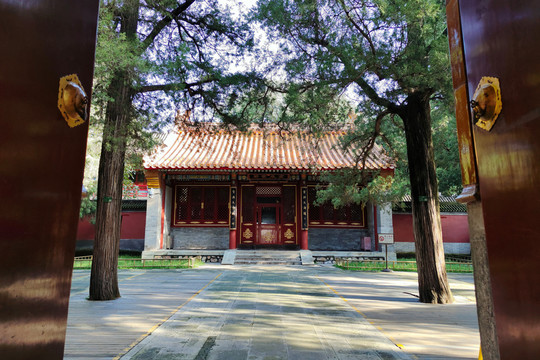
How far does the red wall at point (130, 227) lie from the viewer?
1569 centimetres

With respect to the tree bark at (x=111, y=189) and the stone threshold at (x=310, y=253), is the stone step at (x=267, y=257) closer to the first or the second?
the stone threshold at (x=310, y=253)

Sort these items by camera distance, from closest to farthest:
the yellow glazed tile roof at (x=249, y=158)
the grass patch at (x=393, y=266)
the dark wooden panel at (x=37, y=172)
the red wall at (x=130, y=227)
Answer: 1. the dark wooden panel at (x=37, y=172)
2. the grass patch at (x=393, y=266)
3. the yellow glazed tile roof at (x=249, y=158)
4. the red wall at (x=130, y=227)

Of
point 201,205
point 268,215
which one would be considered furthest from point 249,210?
point 201,205

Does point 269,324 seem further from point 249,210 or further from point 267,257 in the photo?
point 249,210

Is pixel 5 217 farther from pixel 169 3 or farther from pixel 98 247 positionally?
pixel 169 3

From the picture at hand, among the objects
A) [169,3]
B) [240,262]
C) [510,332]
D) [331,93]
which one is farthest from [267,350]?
[240,262]

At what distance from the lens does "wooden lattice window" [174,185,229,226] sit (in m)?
15.0

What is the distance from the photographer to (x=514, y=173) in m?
1.13

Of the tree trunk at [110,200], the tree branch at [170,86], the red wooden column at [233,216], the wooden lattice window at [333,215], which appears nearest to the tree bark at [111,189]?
the tree trunk at [110,200]

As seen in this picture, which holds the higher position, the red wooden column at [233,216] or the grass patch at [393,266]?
the red wooden column at [233,216]

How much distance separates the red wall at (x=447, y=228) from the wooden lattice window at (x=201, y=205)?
25.9 ft

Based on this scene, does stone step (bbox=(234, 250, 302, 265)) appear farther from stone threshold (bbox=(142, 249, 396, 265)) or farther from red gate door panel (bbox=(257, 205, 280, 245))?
red gate door panel (bbox=(257, 205, 280, 245))

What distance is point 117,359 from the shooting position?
3.01 metres

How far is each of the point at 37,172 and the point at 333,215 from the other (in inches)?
579
